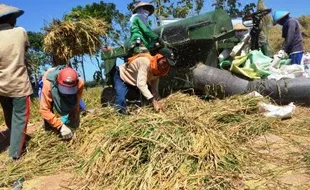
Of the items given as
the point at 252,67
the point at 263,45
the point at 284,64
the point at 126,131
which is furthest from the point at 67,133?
the point at 263,45

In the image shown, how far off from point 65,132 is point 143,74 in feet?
3.96

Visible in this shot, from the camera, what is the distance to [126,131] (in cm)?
356

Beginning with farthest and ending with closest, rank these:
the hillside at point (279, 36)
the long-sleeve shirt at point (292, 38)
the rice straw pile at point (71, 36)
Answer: the hillside at point (279, 36) < the long-sleeve shirt at point (292, 38) < the rice straw pile at point (71, 36)

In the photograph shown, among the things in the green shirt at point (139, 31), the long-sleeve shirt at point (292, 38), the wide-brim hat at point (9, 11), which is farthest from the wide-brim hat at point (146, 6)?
the long-sleeve shirt at point (292, 38)

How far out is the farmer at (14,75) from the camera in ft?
13.6

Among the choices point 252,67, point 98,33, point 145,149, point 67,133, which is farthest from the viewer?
point 252,67

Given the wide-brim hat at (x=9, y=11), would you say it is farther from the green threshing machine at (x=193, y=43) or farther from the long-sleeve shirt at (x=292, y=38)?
the long-sleeve shirt at (x=292, y=38)

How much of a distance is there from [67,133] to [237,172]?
2008mm

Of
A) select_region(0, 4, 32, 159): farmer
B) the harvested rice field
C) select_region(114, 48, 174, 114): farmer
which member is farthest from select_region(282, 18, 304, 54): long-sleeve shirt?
→ select_region(0, 4, 32, 159): farmer

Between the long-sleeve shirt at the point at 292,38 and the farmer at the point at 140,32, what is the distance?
2234mm

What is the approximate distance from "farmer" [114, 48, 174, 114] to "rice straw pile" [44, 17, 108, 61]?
1.92ft

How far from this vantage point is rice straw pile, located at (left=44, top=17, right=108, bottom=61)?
184 inches

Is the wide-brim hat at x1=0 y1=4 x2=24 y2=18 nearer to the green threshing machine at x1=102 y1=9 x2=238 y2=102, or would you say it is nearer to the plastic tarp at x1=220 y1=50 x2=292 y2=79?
the green threshing machine at x1=102 y1=9 x2=238 y2=102

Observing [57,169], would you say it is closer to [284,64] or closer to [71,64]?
[71,64]
